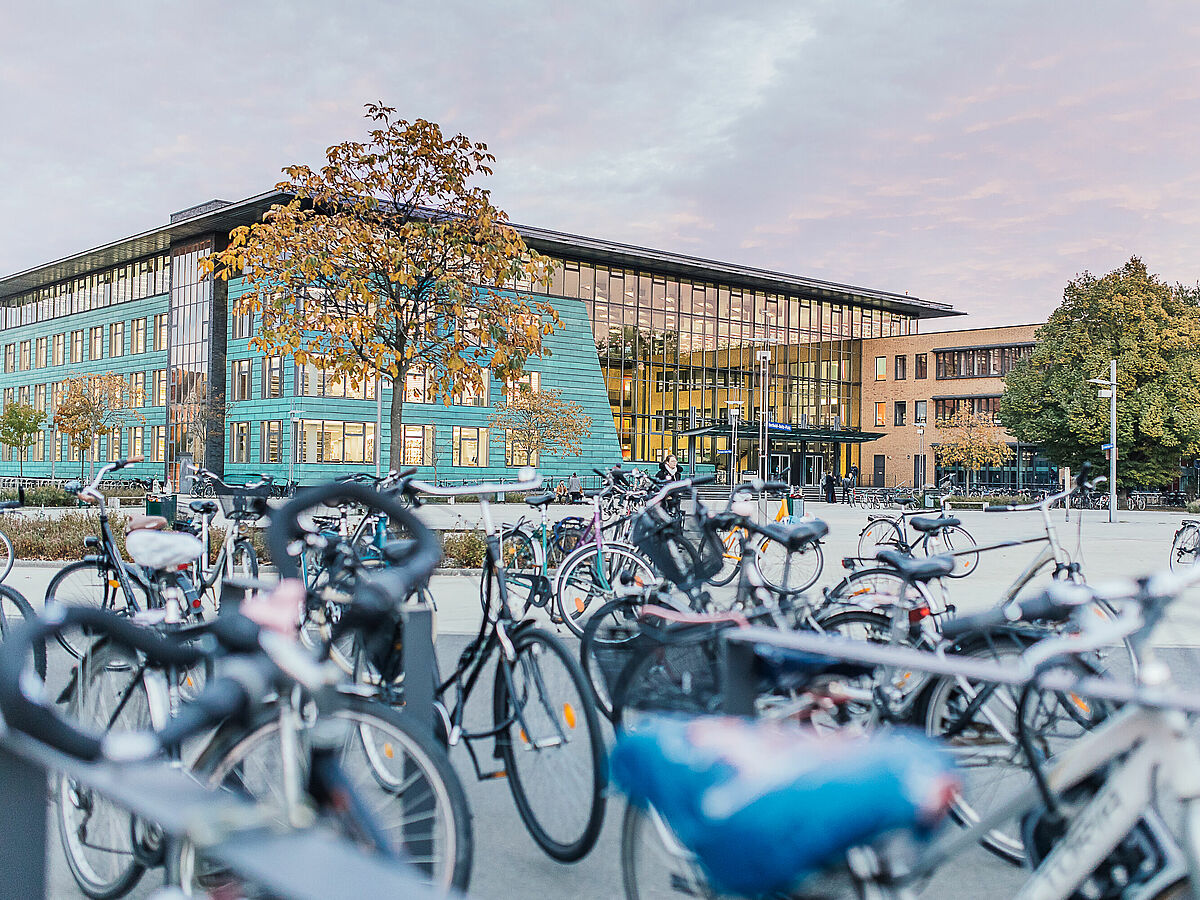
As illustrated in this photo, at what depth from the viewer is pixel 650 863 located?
245 cm

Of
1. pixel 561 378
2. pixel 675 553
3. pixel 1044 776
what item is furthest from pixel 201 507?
pixel 561 378

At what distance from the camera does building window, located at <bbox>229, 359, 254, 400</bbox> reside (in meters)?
52.4

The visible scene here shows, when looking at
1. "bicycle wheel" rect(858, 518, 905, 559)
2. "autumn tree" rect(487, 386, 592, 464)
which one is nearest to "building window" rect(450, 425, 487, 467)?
"autumn tree" rect(487, 386, 592, 464)

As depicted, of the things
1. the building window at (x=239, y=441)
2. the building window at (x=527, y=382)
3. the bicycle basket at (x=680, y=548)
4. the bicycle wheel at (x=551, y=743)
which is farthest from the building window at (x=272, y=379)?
the bicycle wheel at (x=551, y=743)

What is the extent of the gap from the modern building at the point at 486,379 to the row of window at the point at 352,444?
0.10 m

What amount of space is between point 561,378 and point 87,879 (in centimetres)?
5205

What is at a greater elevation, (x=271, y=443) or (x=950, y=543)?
(x=271, y=443)

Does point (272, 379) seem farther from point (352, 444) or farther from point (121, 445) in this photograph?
point (121, 445)

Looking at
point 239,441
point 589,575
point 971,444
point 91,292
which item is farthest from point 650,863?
point 91,292

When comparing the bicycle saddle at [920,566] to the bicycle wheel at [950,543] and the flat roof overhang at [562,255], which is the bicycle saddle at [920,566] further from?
the flat roof overhang at [562,255]

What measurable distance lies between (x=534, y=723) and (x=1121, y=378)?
45581 millimetres

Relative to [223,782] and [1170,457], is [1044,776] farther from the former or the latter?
[1170,457]

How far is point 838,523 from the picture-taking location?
1117 inches

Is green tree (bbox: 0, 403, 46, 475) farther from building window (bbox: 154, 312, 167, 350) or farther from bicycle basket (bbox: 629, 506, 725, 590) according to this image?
bicycle basket (bbox: 629, 506, 725, 590)
